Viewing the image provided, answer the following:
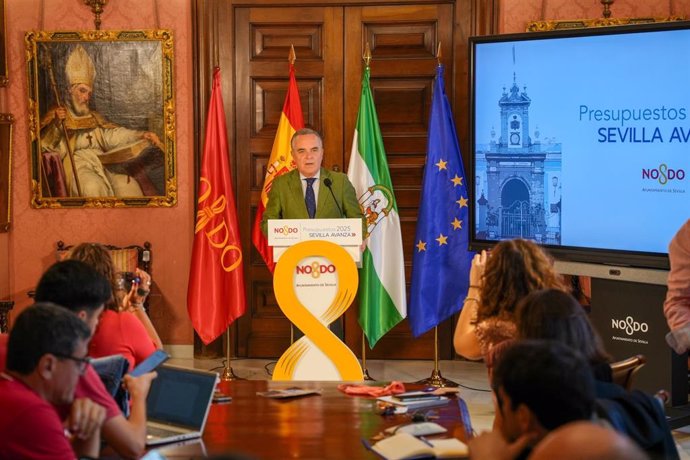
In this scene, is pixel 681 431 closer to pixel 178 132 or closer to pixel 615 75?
pixel 615 75

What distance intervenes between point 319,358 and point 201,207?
1.95 metres

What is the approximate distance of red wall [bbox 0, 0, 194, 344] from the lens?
302 inches

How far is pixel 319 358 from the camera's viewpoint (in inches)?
221

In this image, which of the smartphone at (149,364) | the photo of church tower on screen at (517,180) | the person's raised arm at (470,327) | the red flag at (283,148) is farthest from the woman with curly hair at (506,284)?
the red flag at (283,148)

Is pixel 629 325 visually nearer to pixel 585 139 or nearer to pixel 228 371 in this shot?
pixel 585 139

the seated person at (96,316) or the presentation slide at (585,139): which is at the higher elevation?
Result: the presentation slide at (585,139)

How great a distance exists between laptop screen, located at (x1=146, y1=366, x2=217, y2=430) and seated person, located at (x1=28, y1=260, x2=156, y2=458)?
6.0 inches

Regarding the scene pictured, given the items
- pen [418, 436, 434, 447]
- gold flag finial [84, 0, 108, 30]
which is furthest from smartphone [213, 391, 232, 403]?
gold flag finial [84, 0, 108, 30]

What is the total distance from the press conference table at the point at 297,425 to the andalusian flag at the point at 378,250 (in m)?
3.03

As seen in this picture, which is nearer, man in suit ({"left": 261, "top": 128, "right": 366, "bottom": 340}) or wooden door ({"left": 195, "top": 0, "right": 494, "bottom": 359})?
man in suit ({"left": 261, "top": 128, "right": 366, "bottom": 340})

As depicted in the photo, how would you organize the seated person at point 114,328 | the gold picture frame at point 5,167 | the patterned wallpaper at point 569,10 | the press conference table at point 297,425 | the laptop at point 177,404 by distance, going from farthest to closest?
the gold picture frame at point 5,167, the patterned wallpaper at point 569,10, the seated person at point 114,328, the laptop at point 177,404, the press conference table at point 297,425

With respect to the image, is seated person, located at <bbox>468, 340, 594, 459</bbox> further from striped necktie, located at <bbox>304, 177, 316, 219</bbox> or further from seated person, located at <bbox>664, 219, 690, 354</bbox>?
striped necktie, located at <bbox>304, 177, 316, 219</bbox>

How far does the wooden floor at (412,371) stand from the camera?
6775 mm

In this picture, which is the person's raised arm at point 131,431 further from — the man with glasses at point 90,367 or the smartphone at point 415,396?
the smartphone at point 415,396
